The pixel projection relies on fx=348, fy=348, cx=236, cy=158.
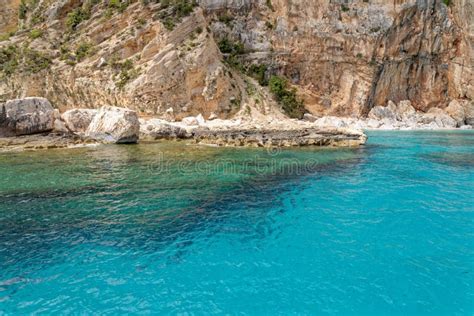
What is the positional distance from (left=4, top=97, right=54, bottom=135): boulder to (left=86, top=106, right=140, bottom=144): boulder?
3.48 m

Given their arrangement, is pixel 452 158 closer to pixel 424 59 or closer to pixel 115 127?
pixel 115 127

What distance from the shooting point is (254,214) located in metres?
11.0

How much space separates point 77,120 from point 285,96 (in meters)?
31.4

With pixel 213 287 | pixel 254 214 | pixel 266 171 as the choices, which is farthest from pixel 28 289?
pixel 266 171

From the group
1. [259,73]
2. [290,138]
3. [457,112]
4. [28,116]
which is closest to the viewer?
[28,116]

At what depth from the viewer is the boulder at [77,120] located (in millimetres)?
31594

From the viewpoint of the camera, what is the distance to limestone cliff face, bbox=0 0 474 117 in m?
47.9

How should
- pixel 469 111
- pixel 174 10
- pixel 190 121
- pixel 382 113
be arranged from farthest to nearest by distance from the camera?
pixel 382 113
pixel 469 111
pixel 174 10
pixel 190 121

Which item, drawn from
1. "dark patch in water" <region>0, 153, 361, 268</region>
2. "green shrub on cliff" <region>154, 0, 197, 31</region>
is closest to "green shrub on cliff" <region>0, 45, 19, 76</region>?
"green shrub on cliff" <region>154, 0, 197, 31</region>

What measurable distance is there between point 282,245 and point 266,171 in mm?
9436

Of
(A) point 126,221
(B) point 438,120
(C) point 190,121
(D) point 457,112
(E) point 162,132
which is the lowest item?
(A) point 126,221

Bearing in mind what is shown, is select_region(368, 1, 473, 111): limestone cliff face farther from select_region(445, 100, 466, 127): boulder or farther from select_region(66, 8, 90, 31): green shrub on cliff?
select_region(66, 8, 90, 31): green shrub on cliff

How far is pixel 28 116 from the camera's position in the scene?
2866 centimetres

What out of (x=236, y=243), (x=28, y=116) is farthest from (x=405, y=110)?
(x=236, y=243)
